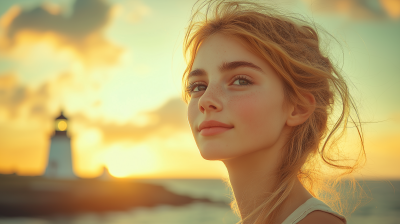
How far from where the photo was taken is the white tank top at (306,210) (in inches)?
68.0

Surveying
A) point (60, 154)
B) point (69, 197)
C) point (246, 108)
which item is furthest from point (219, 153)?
point (60, 154)

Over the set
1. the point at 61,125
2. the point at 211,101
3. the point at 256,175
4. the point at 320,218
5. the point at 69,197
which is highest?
the point at 61,125

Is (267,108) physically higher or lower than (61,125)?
lower

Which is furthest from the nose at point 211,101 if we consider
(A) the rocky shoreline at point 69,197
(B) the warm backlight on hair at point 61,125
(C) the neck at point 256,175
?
(B) the warm backlight on hair at point 61,125

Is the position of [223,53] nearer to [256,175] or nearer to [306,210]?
[256,175]

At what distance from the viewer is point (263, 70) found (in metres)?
1.96

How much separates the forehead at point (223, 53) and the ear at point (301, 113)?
1.14 feet

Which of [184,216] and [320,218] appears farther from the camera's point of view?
[184,216]

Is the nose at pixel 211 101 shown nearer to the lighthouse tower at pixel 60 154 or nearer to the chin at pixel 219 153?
the chin at pixel 219 153

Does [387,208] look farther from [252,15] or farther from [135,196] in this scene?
[252,15]

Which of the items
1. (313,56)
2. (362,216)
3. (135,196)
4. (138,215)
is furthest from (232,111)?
(135,196)

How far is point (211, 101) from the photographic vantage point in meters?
1.88

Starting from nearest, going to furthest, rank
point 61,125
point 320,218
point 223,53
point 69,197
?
point 320,218
point 223,53
point 69,197
point 61,125

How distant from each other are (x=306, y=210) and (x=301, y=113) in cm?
59
